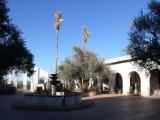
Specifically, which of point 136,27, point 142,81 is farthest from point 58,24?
point 136,27

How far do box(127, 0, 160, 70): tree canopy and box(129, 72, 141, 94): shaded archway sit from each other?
20.7 m

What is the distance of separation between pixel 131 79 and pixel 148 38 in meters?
23.9

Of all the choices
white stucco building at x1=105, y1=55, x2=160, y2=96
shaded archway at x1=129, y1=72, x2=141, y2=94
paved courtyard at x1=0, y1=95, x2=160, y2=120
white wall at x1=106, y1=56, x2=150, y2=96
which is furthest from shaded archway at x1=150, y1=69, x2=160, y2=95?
paved courtyard at x1=0, y1=95, x2=160, y2=120

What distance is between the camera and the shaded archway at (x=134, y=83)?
38406 millimetres

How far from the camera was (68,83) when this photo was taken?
4094cm

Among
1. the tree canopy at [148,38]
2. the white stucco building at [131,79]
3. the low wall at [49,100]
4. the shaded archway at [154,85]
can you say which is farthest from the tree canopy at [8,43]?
the shaded archway at [154,85]

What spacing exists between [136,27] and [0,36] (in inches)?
308

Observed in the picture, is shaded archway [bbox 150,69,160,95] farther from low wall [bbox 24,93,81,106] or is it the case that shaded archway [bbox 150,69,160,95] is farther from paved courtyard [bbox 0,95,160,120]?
low wall [bbox 24,93,81,106]

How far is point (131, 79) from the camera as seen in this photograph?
40.6 metres

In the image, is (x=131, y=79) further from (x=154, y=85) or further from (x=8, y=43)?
(x=8, y=43)

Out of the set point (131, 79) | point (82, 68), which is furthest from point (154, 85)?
point (82, 68)

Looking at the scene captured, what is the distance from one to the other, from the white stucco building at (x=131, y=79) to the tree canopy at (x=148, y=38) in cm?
1566

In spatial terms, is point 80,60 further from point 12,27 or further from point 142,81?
point 12,27

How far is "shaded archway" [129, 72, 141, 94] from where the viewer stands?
38406 mm
